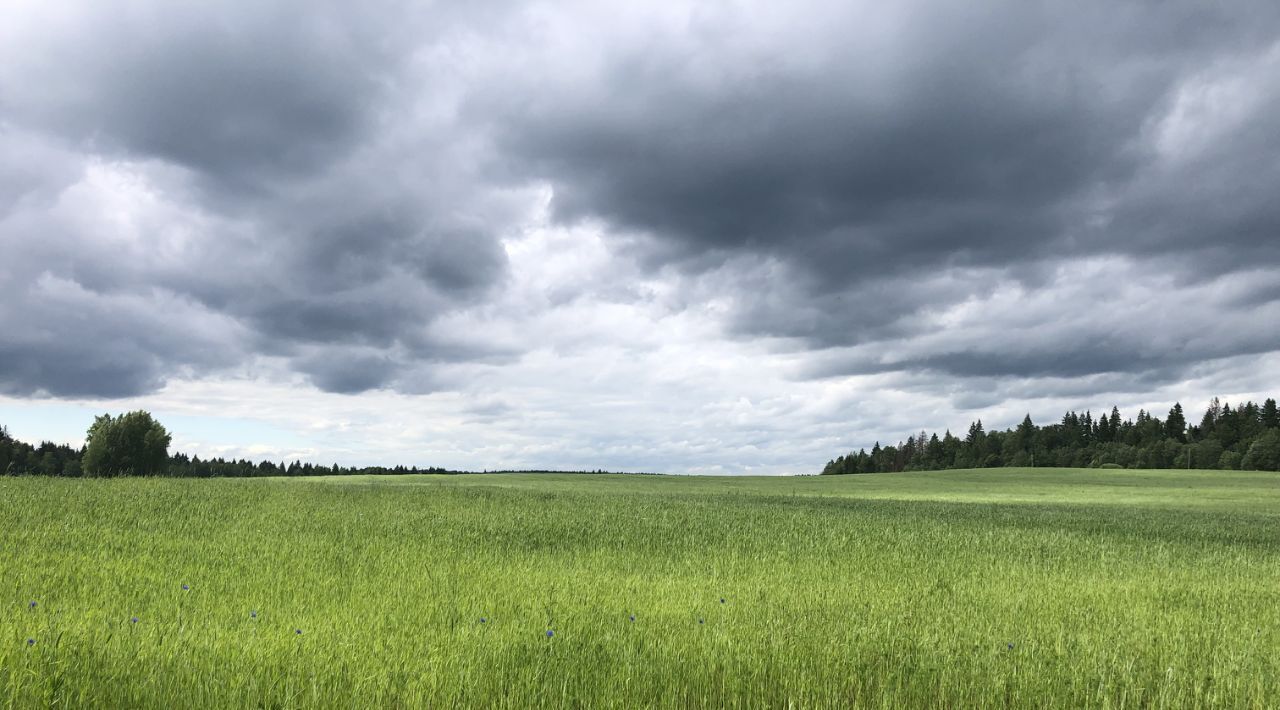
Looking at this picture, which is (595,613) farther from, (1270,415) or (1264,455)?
(1270,415)

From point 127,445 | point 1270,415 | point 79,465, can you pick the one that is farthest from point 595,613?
point 1270,415

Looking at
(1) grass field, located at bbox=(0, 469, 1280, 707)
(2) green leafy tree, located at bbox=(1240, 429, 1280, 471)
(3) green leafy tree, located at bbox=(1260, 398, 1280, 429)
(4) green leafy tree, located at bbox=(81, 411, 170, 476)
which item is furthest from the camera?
(3) green leafy tree, located at bbox=(1260, 398, 1280, 429)

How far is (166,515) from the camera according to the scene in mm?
18297

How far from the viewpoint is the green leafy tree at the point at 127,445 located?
265 feet

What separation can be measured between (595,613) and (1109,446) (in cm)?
17004

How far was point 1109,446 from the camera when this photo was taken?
479ft

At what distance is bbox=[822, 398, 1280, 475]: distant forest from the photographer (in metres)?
134

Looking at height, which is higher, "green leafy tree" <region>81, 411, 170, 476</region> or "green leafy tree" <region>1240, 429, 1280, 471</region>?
"green leafy tree" <region>81, 411, 170, 476</region>

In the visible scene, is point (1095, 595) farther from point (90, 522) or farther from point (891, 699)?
point (90, 522)

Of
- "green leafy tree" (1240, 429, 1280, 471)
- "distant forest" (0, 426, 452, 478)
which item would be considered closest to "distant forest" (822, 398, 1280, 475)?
"green leafy tree" (1240, 429, 1280, 471)

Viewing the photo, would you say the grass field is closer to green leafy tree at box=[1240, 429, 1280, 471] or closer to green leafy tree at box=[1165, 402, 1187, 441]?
green leafy tree at box=[1240, 429, 1280, 471]

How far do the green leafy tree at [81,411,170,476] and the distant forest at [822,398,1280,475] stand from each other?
454ft

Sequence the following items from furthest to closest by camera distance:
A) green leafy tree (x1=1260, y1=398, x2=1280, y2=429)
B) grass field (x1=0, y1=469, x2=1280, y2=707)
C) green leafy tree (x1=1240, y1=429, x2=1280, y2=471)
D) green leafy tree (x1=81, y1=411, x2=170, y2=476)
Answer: green leafy tree (x1=1260, y1=398, x2=1280, y2=429), green leafy tree (x1=1240, y1=429, x2=1280, y2=471), green leafy tree (x1=81, y1=411, x2=170, y2=476), grass field (x1=0, y1=469, x2=1280, y2=707)

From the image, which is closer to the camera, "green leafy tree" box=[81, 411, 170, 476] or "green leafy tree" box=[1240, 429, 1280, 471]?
"green leafy tree" box=[81, 411, 170, 476]
